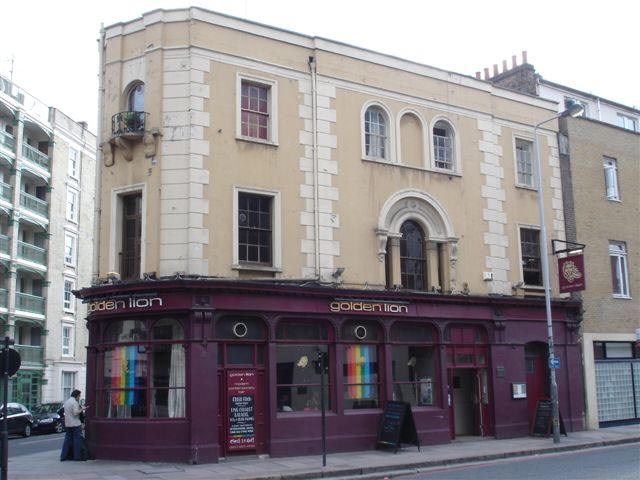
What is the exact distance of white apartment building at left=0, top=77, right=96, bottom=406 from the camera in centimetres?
4297

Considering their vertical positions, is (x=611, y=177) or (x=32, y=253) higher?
(x=32, y=253)

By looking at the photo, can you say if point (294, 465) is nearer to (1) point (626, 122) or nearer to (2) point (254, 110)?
(2) point (254, 110)

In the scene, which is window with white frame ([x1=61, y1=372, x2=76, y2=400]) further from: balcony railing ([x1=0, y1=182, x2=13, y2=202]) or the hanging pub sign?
the hanging pub sign

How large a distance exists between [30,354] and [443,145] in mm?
30370

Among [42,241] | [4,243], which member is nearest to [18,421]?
[4,243]

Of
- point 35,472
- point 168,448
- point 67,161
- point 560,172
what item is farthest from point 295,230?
point 67,161

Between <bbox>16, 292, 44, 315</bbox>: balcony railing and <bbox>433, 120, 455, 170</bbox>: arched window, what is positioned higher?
<bbox>433, 120, 455, 170</bbox>: arched window

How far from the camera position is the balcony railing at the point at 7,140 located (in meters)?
42.6

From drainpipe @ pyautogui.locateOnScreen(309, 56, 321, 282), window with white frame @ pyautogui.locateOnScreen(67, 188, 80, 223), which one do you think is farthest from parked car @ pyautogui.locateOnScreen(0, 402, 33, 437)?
window with white frame @ pyautogui.locateOnScreen(67, 188, 80, 223)

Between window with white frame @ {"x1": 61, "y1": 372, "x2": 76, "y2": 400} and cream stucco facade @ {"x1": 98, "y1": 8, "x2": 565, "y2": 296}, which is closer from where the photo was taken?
cream stucco facade @ {"x1": 98, "y1": 8, "x2": 565, "y2": 296}

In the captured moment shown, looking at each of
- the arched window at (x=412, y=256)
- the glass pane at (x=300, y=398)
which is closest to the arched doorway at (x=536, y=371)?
the arched window at (x=412, y=256)

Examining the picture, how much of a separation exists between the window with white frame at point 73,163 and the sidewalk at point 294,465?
3202cm

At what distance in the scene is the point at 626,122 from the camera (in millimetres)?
31016

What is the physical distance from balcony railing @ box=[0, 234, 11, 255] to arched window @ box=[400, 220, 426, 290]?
28.2 meters
